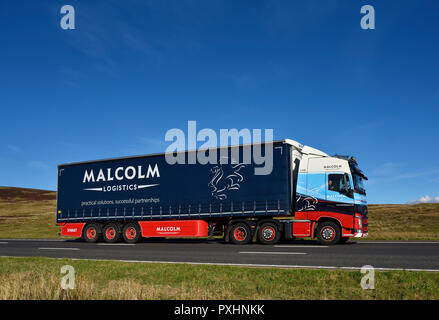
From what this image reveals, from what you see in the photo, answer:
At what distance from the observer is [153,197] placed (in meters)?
19.9

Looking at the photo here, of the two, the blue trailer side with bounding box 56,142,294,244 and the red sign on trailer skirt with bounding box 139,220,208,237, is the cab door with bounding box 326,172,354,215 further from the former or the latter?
the red sign on trailer skirt with bounding box 139,220,208,237

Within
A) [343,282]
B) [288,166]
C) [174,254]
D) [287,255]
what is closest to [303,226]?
[288,166]

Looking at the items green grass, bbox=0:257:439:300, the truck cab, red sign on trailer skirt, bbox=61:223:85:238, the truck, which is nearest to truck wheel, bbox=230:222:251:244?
the truck

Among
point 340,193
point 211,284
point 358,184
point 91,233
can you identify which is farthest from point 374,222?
point 211,284

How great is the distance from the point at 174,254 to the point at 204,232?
4.85 metres

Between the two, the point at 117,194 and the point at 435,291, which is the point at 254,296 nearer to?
the point at 435,291

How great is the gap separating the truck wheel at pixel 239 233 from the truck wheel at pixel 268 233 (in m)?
0.65

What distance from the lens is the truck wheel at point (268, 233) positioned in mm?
16922

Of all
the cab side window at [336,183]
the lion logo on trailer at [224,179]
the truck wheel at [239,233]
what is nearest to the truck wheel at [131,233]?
the lion logo on trailer at [224,179]

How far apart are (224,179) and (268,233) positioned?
125 inches

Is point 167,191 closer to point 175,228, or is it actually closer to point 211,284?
point 175,228

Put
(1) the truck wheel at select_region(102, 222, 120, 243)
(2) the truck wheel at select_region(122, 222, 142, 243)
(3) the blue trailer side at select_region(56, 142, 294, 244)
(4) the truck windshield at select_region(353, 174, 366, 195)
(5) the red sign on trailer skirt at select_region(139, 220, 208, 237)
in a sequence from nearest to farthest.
Answer: 1. (4) the truck windshield at select_region(353, 174, 366, 195)
2. (3) the blue trailer side at select_region(56, 142, 294, 244)
3. (5) the red sign on trailer skirt at select_region(139, 220, 208, 237)
4. (2) the truck wheel at select_region(122, 222, 142, 243)
5. (1) the truck wheel at select_region(102, 222, 120, 243)

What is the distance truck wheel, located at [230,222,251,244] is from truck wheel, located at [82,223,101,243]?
802cm

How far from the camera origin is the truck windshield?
54.3 feet
